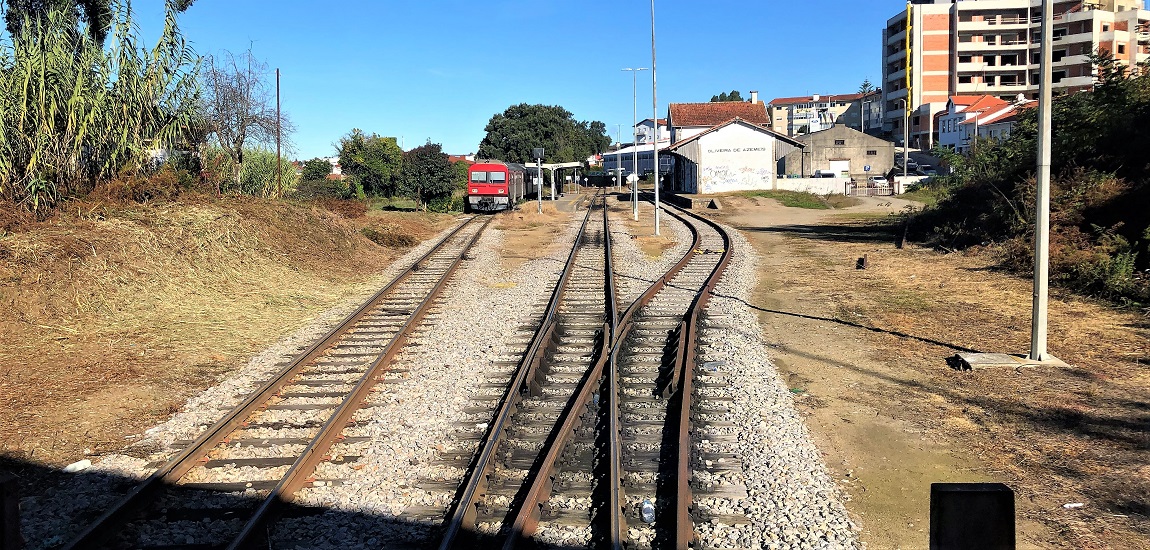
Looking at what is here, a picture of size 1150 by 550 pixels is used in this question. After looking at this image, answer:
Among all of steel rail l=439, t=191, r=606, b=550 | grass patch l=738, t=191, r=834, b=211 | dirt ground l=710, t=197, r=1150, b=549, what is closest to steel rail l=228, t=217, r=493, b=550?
steel rail l=439, t=191, r=606, b=550

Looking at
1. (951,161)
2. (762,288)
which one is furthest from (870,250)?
(762,288)

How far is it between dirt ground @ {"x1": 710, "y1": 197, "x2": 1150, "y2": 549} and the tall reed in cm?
1149

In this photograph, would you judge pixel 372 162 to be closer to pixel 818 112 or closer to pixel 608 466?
pixel 608 466

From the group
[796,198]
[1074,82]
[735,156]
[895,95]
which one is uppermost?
[895,95]

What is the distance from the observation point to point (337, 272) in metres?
18.0

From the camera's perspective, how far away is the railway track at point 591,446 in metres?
5.45

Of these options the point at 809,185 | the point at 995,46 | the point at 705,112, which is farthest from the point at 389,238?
the point at 995,46

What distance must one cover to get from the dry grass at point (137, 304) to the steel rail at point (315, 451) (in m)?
1.86

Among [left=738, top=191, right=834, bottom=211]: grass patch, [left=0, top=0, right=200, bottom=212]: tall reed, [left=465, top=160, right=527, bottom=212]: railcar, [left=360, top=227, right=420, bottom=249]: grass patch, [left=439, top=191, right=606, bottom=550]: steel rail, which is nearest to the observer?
[left=439, top=191, right=606, bottom=550]: steel rail

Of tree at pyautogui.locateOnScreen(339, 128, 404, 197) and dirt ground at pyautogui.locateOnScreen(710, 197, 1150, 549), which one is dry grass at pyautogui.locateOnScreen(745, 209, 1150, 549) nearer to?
dirt ground at pyautogui.locateOnScreen(710, 197, 1150, 549)

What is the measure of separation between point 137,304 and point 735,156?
1673 inches

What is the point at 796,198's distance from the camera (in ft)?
154

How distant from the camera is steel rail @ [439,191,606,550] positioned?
211 inches

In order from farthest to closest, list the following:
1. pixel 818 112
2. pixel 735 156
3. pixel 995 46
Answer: pixel 818 112 → pixel 995 46 → pixel 735 156
